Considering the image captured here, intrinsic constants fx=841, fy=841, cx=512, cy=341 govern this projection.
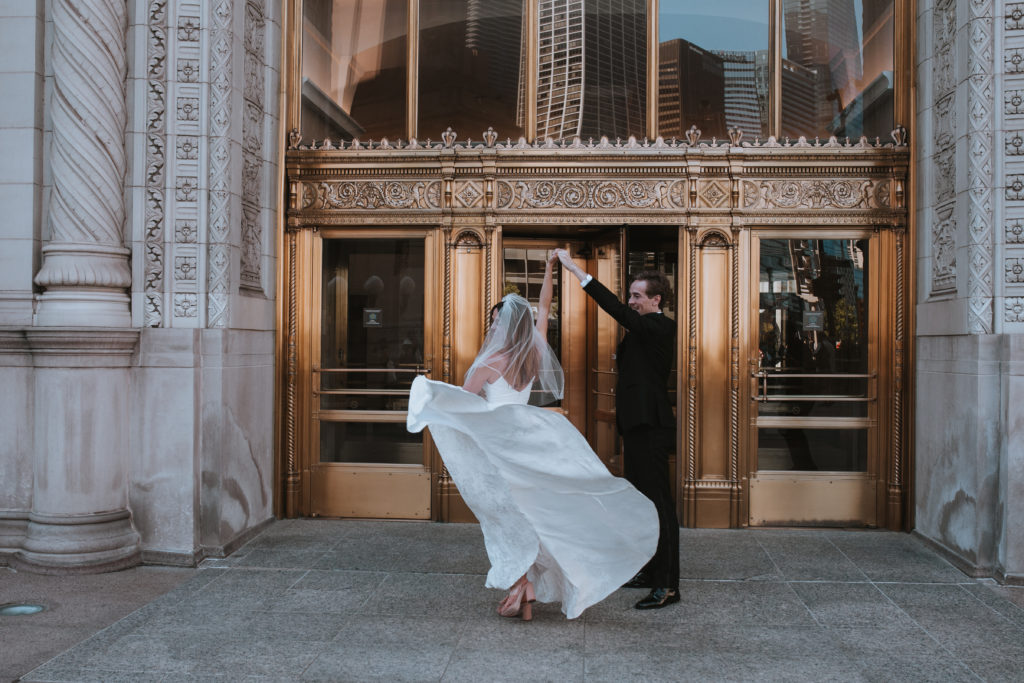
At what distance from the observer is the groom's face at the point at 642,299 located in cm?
556

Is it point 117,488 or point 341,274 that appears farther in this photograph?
point 341,274

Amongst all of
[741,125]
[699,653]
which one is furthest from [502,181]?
[699,653]

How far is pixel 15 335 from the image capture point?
6344 mm

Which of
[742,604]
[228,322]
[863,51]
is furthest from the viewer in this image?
[863,51]

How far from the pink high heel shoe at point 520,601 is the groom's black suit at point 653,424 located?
887mm

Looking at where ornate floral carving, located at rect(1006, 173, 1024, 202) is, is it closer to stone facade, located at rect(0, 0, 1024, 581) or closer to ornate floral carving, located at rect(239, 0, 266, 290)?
stone facade, located at rect(0, 0, 1024, 581)

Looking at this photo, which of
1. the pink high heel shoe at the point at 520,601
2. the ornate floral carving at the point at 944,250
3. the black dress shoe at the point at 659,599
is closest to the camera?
the pink high heel shoe at the point at 520,601

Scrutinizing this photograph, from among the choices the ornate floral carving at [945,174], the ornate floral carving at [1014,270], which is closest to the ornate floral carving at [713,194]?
the ornate floral carving at [945,174]

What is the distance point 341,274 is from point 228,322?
1.53 metres

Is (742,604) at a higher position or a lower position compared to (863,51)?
lower

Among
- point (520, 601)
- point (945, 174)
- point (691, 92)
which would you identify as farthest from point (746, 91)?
point (520, 601)

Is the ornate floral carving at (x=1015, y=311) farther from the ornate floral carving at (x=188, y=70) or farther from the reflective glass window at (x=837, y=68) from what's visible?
the ornate floral carving at (x=188, y=70)

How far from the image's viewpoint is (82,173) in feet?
20.4

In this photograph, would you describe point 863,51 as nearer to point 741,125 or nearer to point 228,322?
point 741,125
